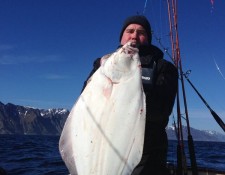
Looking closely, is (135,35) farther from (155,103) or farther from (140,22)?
(155,103)

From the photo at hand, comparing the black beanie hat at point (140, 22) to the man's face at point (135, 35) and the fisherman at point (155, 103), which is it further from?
the fisherman at point (155, 103)

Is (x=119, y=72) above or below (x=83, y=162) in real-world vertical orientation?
above

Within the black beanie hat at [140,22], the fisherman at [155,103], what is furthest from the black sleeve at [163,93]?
the black beanie hat at [140,22]

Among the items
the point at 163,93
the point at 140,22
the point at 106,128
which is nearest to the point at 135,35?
the point at 140,22

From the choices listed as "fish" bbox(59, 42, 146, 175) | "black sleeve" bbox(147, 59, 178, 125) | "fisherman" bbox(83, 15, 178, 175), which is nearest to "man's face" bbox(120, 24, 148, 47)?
"fisherman" bbox(83, 15, 178, 175)

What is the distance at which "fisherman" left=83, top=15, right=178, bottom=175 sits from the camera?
9.10 feet

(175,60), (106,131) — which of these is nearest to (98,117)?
(106,131)

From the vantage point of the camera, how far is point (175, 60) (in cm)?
503

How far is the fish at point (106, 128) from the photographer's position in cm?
225

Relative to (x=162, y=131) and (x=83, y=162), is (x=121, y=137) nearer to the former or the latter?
(x=83, y=162)

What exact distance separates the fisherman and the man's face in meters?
0.05

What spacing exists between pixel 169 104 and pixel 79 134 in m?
0.95

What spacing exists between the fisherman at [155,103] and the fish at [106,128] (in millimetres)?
419

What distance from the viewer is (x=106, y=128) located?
2283 millimetres
